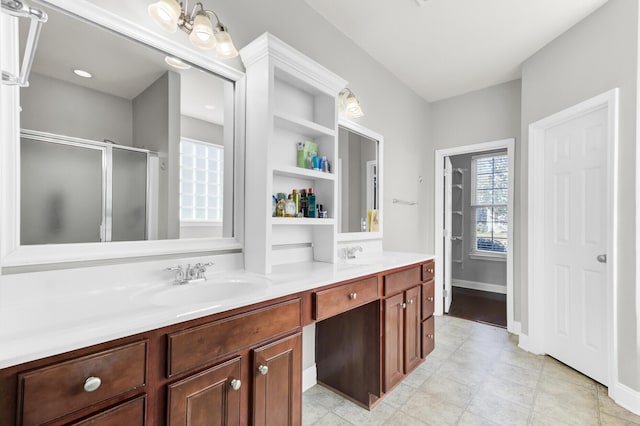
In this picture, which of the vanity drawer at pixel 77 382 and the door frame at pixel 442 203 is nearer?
the vanity drawer at pixel 77 382

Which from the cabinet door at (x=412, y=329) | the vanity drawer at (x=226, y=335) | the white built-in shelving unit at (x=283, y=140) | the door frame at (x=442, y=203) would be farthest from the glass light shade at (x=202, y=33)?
the door frame at (x=442, y=203)

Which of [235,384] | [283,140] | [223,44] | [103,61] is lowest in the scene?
[235,384]

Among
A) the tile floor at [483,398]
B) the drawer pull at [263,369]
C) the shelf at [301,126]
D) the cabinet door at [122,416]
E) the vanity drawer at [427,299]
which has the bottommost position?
the tile floor at [483,398]

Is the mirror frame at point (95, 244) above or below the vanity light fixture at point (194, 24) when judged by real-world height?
below

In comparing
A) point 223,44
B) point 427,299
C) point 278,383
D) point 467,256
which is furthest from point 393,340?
point 467,256

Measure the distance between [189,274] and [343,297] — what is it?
0.77 meters

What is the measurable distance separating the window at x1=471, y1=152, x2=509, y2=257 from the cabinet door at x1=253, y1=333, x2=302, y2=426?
4.32 m

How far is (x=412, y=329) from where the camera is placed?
2221 millimetres

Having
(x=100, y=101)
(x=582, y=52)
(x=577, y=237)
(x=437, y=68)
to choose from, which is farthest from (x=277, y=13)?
(x=577, y=237)

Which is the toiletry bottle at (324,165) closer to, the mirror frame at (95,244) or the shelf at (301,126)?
the shelf at (301,126)

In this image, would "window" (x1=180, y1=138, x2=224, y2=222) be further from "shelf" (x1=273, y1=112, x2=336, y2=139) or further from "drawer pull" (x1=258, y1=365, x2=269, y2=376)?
"drawer pull" (x1=258, y1=365, x2=269, y2=376)

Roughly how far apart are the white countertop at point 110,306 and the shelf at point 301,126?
0.87 metres

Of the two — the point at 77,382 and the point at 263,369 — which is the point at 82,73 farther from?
the point at 263,369

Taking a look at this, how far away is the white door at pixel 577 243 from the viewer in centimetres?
216
